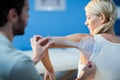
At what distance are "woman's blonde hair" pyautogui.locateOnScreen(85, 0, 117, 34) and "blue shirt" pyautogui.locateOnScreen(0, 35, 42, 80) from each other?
72 centimetres

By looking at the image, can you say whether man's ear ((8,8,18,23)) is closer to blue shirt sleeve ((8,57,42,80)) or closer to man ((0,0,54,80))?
man ((0,0,54,80))

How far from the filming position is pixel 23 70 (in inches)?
44.2

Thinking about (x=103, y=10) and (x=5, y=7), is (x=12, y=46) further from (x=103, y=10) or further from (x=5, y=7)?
(x=103, y=10)

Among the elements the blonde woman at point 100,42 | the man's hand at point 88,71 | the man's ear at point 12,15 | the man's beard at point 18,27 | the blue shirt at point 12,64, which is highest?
the man's ear at point 12,15

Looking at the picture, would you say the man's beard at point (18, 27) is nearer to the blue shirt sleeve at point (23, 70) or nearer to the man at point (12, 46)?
the man at point (12, 46)

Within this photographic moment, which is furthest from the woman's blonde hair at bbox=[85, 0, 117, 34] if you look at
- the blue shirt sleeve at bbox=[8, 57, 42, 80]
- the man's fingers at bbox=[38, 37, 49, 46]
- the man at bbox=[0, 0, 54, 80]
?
the blue shirt sleeve at bbox=[8, 57, 42, 80]

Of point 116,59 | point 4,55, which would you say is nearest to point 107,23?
point 116,59

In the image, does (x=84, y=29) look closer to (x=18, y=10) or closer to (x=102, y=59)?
(x=102, y=59)

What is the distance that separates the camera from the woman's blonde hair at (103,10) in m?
1.71

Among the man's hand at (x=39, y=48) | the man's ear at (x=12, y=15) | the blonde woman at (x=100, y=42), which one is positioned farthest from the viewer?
the blonde woman at (x=100, y=42)

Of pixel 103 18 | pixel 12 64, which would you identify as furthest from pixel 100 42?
pixel 12 64

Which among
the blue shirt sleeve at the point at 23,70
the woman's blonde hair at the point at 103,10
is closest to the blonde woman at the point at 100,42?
the woman's blonde hair at the point at 103,10

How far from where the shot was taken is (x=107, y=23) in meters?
1.77

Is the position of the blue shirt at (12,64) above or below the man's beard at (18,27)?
below
